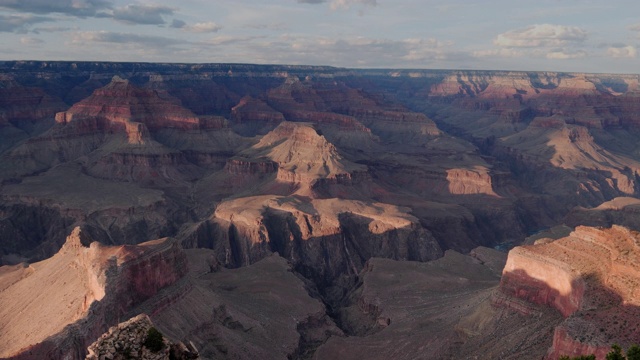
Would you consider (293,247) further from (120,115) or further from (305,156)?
(120,115)

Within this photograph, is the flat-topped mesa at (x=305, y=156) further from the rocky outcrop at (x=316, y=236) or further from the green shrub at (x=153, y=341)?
the green shrub at (x=153, y=341)

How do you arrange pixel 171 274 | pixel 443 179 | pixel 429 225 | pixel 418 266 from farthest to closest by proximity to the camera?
pixel 443 179
pixel 429 225
pixel 418 266
pixel 171 274

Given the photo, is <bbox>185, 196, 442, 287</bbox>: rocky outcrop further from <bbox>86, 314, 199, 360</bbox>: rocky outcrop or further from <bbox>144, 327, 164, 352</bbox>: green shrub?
<bbox>144, 327, 164, 352</bbox>: green shrub

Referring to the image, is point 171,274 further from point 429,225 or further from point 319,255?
point 429,225

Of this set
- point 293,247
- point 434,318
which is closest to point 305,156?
point 293,247

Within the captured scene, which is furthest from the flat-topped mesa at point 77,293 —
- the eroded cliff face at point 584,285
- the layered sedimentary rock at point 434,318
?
the eroded cliff face at point 584,285

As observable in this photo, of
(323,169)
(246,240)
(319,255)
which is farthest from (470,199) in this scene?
(246,240)

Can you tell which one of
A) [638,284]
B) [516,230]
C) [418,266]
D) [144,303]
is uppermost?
[638,284]
